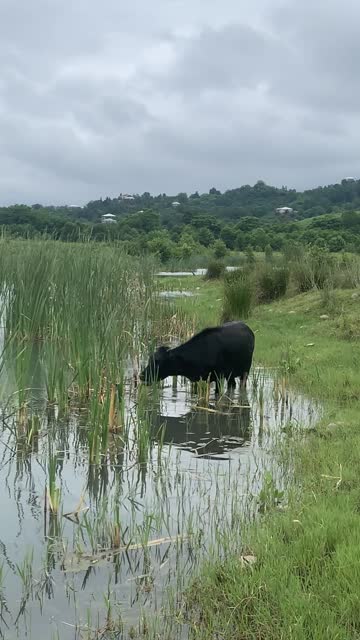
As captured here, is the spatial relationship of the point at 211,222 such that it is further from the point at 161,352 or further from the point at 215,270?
the point at 161,352

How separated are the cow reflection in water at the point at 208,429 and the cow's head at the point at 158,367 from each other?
2.28 ft

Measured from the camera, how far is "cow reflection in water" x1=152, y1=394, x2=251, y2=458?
588cm

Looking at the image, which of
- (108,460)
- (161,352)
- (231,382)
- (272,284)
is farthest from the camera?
(272,284)

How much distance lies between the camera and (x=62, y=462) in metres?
5.45

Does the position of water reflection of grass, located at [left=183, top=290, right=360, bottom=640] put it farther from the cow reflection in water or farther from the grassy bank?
the cow reflection in water

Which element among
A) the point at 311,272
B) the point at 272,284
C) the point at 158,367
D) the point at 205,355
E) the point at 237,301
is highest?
the point at 311,272

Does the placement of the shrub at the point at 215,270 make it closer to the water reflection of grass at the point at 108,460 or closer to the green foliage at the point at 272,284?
the green foliage at the point at 272,284

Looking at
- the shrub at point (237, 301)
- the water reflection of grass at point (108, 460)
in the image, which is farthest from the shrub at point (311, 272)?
the water reflection of grass at point (108, 460)

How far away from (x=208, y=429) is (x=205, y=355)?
131cm

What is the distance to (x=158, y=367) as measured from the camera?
7559mm

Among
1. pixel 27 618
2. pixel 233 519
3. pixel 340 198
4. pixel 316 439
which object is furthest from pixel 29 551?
pixel 340 198

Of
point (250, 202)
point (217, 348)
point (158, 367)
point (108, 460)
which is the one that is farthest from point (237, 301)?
point (250, 202)

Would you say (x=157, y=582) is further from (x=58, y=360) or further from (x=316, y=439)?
(x=58, y=360)

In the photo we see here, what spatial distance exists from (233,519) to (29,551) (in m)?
1.18
